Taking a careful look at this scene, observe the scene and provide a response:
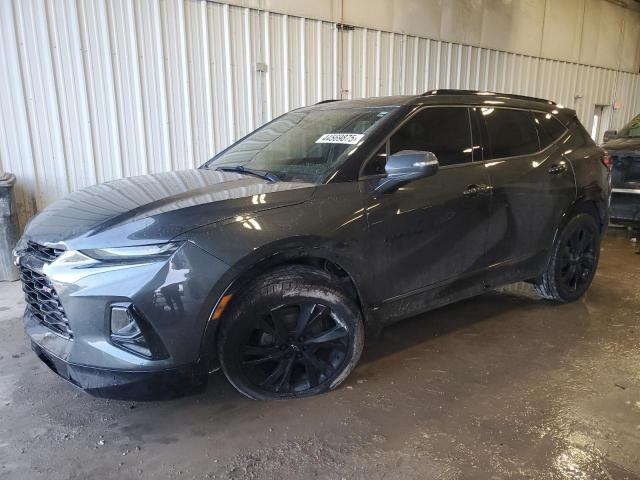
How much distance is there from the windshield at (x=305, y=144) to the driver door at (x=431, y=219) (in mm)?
206

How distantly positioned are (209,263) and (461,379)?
1677 millimetres

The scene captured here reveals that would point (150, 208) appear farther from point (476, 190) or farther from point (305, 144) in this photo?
point (476, 190)

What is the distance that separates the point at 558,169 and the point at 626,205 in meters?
3.49

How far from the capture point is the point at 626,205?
20.6ft

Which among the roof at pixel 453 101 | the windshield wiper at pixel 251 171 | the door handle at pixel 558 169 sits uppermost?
the roof at pixel 453 101

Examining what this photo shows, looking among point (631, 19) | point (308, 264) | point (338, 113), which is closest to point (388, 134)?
point (338, 113)

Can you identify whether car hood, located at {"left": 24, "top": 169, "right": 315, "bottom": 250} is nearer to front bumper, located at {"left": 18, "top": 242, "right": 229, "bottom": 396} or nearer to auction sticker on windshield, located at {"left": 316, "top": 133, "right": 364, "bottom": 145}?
front bumper, located at {"left": 18, "top": 242, "right": 229, "bottom": 396}

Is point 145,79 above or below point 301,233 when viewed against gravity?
above

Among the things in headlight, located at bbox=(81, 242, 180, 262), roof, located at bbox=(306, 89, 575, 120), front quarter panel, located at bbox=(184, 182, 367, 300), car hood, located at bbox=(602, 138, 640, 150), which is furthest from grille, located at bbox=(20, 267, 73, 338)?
car hood, located at bbox=(602, 138, 640, 150)

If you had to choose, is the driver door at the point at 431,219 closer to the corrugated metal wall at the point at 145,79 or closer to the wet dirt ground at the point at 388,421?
the wet dirt ground at the point at 388,421

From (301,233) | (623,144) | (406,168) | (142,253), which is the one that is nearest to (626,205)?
(623,144)

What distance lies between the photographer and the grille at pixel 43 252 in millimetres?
2186

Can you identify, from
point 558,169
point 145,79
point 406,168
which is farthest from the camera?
point 145,79

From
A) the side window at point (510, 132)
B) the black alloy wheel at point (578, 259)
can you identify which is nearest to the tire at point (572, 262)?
the black alloy wheel at point (578, 259)
